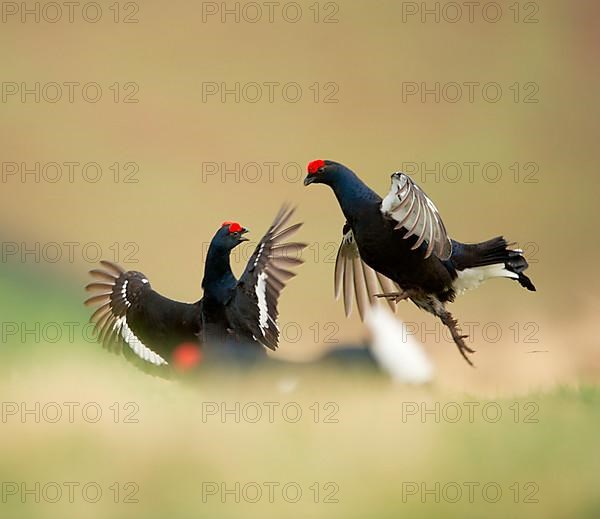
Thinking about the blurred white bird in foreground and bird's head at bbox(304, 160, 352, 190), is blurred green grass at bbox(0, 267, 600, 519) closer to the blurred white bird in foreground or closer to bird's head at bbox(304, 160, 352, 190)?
the blurred white bird in foreground

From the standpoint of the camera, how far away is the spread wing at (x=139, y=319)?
299 centimetres

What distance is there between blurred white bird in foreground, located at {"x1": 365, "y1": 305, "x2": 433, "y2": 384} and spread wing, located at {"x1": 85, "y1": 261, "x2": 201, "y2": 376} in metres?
0.61

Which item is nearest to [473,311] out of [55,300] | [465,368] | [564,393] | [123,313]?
[465,368]

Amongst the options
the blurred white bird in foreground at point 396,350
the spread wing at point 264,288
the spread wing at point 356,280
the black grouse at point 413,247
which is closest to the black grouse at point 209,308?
the spread wing at point 264,288

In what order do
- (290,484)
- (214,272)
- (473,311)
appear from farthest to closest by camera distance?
(473,311)
(290,484)
(214,272)

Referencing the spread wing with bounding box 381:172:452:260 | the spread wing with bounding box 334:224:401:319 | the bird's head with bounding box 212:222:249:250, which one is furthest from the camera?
A: the spread wing with bounding box 334:224:401:319

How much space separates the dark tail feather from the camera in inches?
109

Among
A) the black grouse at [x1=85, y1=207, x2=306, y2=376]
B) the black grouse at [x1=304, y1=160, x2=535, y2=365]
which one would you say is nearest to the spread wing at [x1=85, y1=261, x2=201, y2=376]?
the black grouse at [x1=85, y1=207, x2=306, y2=376]

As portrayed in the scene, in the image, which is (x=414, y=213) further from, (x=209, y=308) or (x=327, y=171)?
(x=209, y=308)

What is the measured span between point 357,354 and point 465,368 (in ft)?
1.27

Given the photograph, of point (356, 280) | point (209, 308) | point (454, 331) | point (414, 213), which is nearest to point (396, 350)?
point (356, 280)

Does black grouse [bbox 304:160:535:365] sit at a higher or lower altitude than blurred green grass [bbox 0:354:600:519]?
higher

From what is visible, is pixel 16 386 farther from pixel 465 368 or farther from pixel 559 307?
pixel 559 307

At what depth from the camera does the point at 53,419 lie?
336cm
